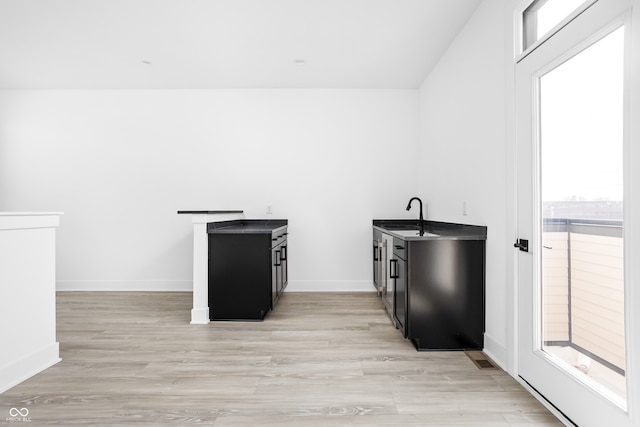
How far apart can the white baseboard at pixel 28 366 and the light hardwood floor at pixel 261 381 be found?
0.06 meters

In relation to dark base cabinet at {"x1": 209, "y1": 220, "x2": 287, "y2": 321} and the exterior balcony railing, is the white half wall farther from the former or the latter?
the exterior balcony railing

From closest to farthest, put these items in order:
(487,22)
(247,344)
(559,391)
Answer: (559,391), (487,22), (247,344)

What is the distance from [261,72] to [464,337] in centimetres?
333

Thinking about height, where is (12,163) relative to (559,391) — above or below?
above

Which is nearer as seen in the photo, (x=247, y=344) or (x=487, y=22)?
(x=487, y=22)

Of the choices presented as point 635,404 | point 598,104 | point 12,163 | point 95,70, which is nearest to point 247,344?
point 635,404

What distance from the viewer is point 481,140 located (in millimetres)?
2709

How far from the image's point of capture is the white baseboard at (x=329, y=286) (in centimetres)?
461

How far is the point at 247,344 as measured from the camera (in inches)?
111

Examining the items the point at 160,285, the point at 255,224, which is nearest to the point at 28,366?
the point at 160,285

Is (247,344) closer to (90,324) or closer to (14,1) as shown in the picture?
(90,324)

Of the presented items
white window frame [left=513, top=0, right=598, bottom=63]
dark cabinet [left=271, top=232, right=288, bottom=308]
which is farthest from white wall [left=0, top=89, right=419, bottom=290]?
white window frame [left=513, top=0, right=598, bottom=63]

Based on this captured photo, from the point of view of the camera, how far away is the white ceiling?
279 cm

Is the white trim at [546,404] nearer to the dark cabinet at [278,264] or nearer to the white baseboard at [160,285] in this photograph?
the dark cabinet at [278,264]
